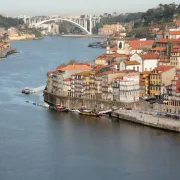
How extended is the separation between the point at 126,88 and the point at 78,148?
12.8ft

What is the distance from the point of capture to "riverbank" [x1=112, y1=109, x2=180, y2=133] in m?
15.2

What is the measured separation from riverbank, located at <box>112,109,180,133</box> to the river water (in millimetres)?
217

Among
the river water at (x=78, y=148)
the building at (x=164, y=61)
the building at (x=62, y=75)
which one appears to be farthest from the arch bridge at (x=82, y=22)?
the river water at (x=78, y=148)

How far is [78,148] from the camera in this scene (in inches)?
542

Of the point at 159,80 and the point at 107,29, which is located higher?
the point at 159,80

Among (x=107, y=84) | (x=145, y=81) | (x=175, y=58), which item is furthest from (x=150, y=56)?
(x=107, y=84)

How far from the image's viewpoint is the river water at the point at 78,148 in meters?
12.1

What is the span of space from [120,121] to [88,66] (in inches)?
154

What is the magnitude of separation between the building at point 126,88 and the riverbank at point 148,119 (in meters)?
0.65

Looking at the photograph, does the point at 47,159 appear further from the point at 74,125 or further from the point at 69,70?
the point at 69,70

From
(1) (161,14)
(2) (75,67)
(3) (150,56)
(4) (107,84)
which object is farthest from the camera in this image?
(1) (161,14)

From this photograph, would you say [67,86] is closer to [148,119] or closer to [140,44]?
[148,119]

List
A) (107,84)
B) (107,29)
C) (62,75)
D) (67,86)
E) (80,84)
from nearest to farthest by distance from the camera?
(107,84) < (80,84) < (67,86) < (62,75) < (107,29)

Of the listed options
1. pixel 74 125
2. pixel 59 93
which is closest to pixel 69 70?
pixel 59 93
